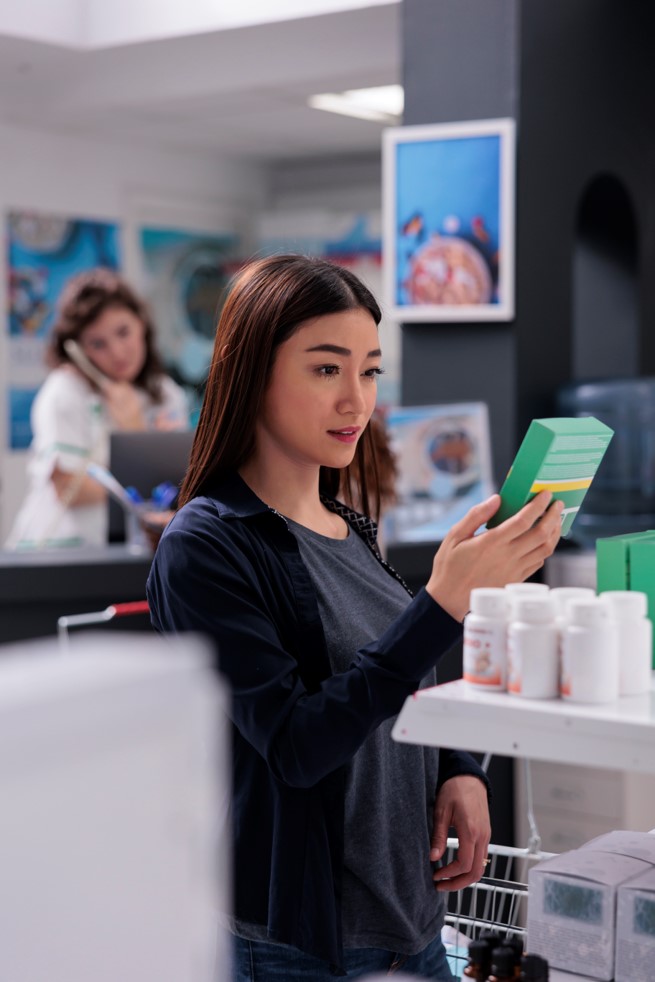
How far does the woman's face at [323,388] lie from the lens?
4.91 ft

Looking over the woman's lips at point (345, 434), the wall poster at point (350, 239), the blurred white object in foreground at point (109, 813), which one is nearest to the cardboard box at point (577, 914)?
the woman's lips at point (345, 434)

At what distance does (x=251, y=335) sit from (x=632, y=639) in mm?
581

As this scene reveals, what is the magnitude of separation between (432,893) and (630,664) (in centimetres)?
51

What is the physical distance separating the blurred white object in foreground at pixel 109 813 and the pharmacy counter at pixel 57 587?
336 centimetres

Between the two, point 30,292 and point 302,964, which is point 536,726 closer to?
point 302,964

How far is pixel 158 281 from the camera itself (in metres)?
8.67

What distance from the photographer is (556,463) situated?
1256mm

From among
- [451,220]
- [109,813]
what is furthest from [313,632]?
[451,220]

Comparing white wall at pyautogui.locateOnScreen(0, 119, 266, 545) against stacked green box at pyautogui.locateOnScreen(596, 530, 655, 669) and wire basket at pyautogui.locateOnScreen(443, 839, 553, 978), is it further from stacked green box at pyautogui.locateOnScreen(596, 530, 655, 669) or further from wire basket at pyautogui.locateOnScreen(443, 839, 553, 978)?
stacked green box at pyautogui.locateOnScreen(596, 530, 655, 669)

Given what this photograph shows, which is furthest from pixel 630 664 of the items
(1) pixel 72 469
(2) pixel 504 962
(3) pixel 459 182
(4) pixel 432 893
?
(1) pixel 72 469

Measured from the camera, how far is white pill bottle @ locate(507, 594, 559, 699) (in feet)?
3.77

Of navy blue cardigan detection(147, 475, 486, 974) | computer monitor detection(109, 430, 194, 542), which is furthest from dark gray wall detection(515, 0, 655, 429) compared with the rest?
navy blue cardigan detection(147, 475, 486, 974)

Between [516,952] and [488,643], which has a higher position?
[488,643]

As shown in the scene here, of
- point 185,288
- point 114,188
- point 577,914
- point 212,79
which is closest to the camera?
point 577,914
